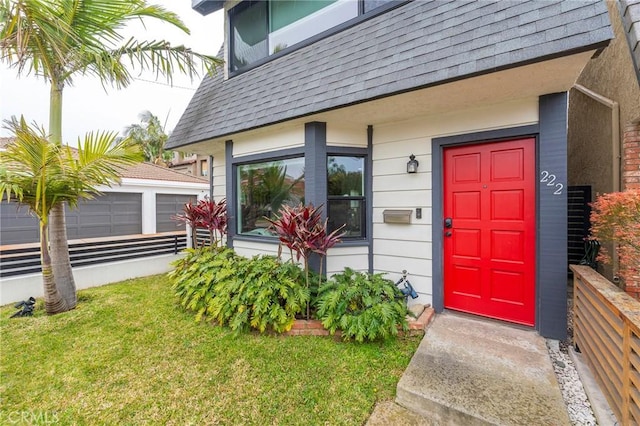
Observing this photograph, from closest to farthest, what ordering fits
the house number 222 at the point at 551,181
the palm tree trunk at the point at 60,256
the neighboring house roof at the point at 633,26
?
the neighboring house roof at the point at 633,26 < the house number 222 at the point at 551,181 < the palm tree trunk at the point at 60,256

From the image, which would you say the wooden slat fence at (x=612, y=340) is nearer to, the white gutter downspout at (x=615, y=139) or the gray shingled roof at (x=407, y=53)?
the white gutter downspout at (x=615, y=139)

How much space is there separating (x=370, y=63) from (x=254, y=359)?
3638mm

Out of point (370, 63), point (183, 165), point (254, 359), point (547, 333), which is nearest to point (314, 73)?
point (370, 63)

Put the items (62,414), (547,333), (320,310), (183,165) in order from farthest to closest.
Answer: (183,165) → (320,310) → (547,333) → (62,414)

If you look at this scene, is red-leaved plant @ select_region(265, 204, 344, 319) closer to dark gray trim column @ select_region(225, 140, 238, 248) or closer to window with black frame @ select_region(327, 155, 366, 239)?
window with black frame @ select_region(327, 155, 366, 239)

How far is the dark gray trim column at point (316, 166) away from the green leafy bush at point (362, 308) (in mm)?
734

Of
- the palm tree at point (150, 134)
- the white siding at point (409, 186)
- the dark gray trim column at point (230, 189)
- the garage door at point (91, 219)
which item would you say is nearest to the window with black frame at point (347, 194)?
the white siding at point (409, 186)

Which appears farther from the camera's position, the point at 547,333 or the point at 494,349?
the point at 547,333

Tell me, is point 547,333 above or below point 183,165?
below

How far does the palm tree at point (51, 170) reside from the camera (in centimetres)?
325

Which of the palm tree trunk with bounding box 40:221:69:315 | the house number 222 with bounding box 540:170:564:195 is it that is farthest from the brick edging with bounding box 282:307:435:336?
the palm tree trunk with bounding box 40:221:69:315

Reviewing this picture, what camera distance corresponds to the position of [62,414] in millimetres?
2090

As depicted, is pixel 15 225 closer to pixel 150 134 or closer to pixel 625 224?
pixel 625 224

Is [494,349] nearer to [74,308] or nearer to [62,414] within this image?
[62,414]
